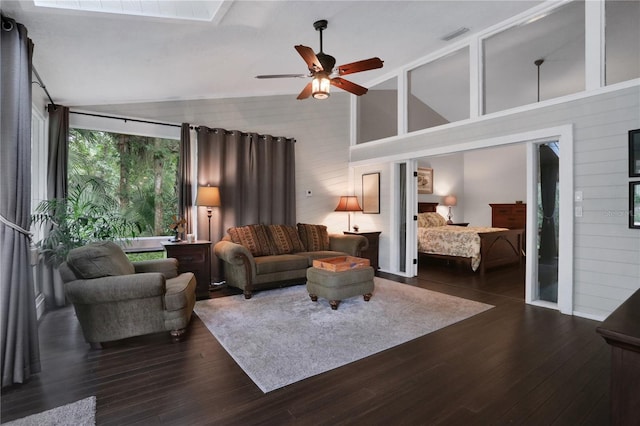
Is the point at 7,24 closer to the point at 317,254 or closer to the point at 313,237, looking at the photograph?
the point at 317,254

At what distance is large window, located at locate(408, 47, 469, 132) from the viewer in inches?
216

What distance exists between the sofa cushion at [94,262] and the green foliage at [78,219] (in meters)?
0.73

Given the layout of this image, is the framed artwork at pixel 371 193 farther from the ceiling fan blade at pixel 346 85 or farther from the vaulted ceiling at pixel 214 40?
the ceiling fan blade at pixel 346 85

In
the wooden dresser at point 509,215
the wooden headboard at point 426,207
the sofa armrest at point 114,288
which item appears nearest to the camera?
the sofa armrest at point 114,288

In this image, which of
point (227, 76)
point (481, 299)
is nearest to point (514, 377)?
point (481, 299)

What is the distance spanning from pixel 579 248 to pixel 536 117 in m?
1.62

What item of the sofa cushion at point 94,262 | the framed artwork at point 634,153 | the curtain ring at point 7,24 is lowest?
the sofa cushion at point 94,262

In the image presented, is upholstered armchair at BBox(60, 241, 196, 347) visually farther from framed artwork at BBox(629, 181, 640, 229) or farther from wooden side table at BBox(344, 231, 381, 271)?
framed artwork at BBox(629, 181, 640, 229)

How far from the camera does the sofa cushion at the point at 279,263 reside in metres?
4.24

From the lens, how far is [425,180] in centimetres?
820

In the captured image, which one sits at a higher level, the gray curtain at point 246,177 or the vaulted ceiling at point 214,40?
the vaulted ceiling at point 214,40

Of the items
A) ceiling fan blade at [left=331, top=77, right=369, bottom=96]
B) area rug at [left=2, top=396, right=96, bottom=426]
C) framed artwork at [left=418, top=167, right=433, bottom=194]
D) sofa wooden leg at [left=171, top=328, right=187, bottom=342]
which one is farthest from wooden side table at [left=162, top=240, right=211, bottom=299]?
framed artwork at [left=418, top=167, right=433, bottom=194]

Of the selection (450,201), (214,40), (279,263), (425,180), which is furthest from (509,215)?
(214,40)

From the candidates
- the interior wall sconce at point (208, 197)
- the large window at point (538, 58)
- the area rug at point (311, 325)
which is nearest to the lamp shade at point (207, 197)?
the interior wall sconce at point (208, 197)
